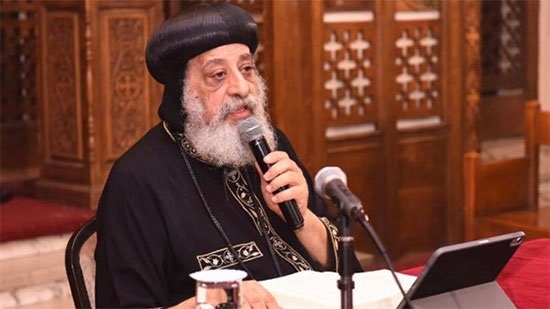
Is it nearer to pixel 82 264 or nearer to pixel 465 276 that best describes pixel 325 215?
pixel 82 264

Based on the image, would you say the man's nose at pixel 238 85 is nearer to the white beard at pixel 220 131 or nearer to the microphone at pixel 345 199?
the white beard at pixel 220 131

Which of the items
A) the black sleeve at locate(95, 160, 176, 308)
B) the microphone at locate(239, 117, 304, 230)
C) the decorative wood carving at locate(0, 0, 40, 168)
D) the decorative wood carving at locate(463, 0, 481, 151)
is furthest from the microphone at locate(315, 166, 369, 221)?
the decorative wood carving at locate(0, 0, 40, 168)

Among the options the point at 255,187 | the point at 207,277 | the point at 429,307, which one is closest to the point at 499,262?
the point at 429,307

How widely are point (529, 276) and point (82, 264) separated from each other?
1.35 metres

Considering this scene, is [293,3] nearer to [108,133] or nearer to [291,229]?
[108,133]

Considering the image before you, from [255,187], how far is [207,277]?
114 cm

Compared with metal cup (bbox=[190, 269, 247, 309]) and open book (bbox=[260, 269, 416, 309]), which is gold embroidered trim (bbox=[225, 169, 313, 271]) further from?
metal cup (bbox=[190, 269, 247, 309])

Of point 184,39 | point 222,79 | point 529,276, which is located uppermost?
point 184,39

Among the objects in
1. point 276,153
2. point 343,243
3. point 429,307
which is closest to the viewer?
point 343,243

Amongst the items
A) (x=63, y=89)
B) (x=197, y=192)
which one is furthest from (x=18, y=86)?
(x=197, y=192)

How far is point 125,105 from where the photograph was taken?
268 inches

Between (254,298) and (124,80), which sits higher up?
(124,80)

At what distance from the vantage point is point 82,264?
3.24 meters

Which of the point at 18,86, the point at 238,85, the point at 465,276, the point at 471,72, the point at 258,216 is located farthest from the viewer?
the point at 18,86
